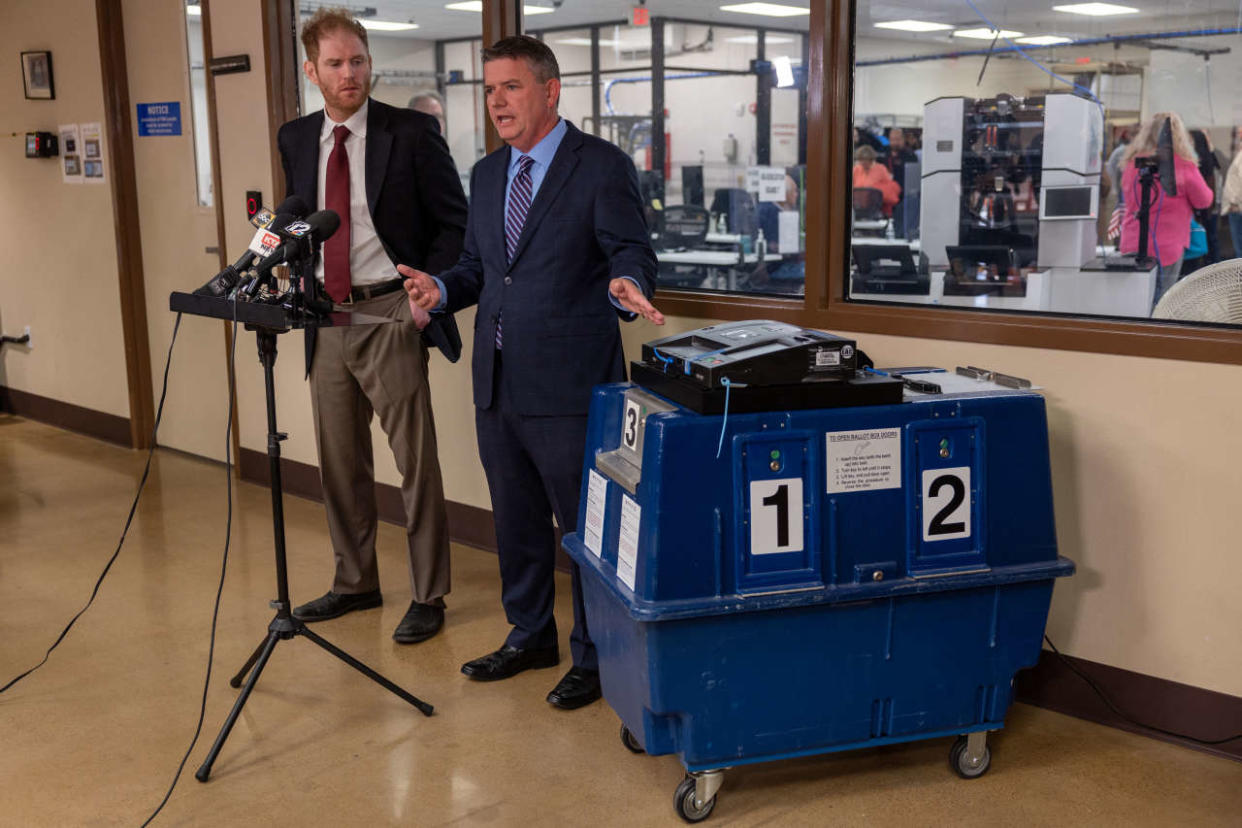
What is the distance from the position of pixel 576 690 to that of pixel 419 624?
0.66m

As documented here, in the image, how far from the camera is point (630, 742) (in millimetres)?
2707

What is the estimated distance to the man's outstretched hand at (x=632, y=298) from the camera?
2.51 m

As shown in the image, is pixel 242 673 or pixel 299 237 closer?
pixel 299 237

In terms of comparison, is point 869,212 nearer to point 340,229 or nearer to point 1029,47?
point 1029,47

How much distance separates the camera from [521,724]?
285cm

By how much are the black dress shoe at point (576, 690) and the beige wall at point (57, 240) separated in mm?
3864

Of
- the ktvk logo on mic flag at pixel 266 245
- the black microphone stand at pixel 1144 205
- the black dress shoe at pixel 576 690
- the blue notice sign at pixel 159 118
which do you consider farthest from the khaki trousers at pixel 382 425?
the blue notice sign at pixel 159 118

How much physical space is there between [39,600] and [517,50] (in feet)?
7.74

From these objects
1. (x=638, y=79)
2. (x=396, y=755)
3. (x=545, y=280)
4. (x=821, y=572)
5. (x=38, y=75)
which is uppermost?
(x=38, y=75)

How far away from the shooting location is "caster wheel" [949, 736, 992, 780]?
8.34 feet

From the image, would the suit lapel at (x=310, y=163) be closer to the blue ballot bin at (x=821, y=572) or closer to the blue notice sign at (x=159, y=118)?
the blue ballot bin at (x=821, y=572)

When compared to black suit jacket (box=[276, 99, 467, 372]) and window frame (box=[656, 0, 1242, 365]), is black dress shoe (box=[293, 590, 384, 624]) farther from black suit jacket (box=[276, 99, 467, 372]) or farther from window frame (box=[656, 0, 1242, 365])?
window frame (box=[656, 0, 1242, 365])

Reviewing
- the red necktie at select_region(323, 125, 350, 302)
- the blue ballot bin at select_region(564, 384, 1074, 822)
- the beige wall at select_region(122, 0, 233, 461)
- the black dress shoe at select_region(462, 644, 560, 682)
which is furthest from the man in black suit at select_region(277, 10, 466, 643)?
the beige wall at select_region(122, 0, 233, 461)

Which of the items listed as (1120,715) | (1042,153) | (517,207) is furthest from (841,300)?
(1120,715)
